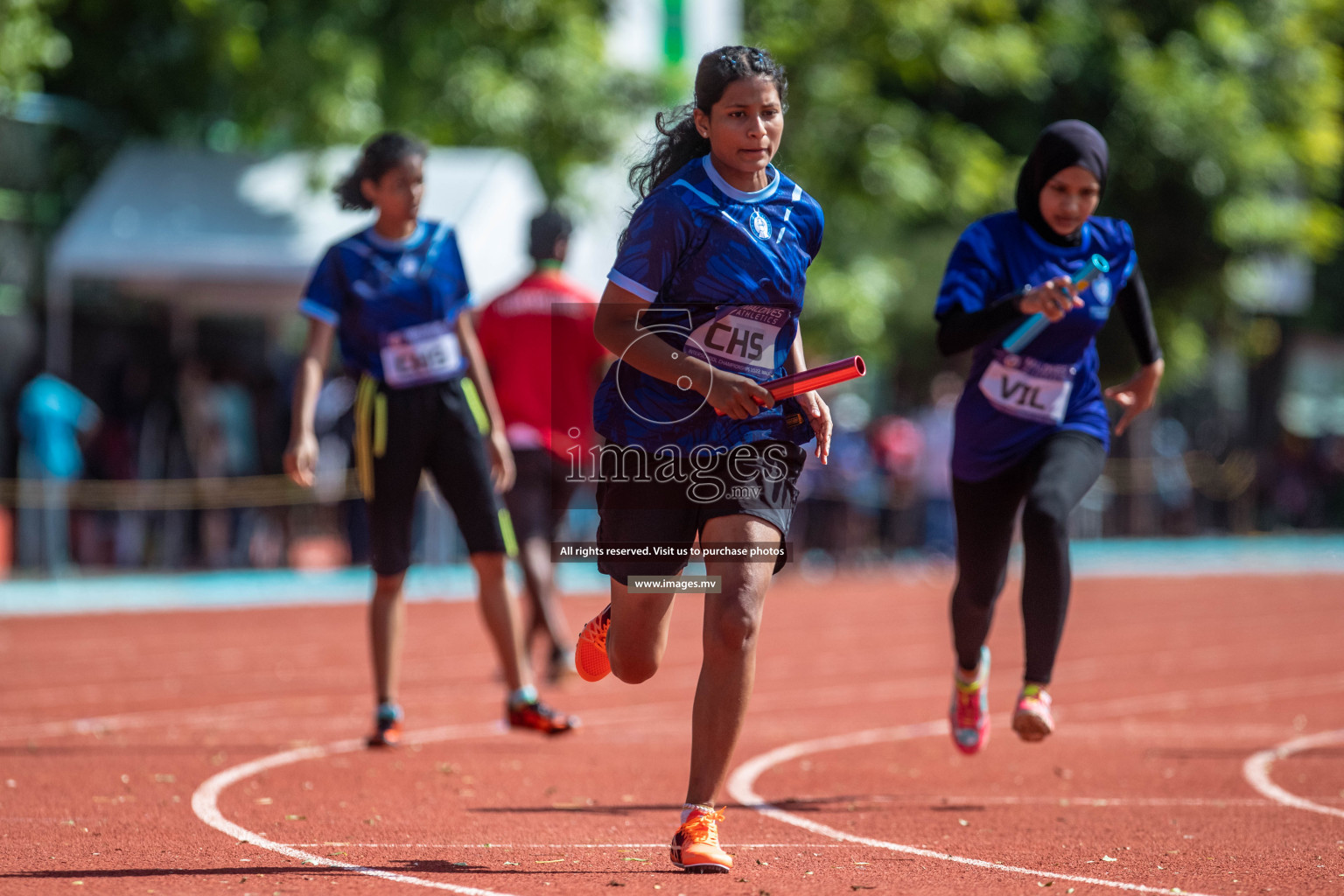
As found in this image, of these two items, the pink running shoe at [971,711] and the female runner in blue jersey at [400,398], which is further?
the female runner in blue jersey at [400,398]

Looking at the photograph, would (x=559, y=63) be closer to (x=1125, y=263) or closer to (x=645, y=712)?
(x=645, y=712)

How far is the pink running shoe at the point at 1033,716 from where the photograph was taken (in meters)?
5.55

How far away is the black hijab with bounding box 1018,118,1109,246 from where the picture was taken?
583 cm

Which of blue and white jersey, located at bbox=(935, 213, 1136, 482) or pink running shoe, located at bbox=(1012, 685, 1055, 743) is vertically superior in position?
blue and white jersey, located at bbox=(935, 213, 1136, 482)

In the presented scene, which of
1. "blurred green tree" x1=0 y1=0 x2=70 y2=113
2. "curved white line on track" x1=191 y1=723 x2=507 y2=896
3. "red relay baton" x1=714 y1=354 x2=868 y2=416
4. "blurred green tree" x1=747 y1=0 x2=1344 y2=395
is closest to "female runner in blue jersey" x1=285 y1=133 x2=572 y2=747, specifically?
"curved white line on track" x1=191 y1=723 x2=507 y2=896

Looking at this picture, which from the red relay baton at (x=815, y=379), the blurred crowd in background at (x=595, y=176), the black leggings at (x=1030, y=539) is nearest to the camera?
the red relay baton at (x=815, y=379)

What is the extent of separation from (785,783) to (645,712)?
7.78ft

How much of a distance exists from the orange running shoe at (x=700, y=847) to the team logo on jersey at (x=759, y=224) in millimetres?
1512

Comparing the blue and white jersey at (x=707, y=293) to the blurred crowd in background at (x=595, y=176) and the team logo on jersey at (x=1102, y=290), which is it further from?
the blurred crowd in background at (x=595, y=176)

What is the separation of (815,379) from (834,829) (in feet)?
5.28

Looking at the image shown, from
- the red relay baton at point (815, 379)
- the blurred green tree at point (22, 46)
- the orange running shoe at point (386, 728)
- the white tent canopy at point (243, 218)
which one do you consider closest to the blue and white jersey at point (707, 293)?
the red relay baton at point (815, 379)

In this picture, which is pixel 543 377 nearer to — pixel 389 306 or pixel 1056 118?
pixel 389 306

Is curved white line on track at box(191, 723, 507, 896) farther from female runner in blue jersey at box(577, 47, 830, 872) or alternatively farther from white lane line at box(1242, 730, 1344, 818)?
white lane line at box(1242, 730, 1344, 818)

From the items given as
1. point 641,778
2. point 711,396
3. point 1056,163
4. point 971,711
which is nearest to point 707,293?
point 711,396
